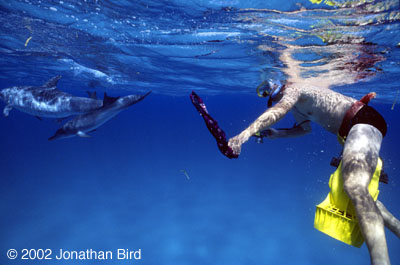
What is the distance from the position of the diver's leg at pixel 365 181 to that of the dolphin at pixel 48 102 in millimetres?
6732

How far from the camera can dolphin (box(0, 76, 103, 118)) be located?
785 cm

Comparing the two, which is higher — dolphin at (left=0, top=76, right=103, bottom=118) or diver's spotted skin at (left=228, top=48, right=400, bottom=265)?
diver's spotted skin at (left=228, top=48, right=400, bottom=265)

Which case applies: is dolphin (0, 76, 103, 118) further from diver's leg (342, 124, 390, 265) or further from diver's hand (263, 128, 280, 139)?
diver's leg (342, 124, 390, 265)

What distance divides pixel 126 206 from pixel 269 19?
57.0ft

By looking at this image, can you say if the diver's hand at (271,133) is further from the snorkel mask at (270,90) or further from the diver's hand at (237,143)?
the diver's hand at (237,143)

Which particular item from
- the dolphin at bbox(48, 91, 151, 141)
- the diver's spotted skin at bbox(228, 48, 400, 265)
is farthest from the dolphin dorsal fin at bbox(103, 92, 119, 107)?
the diver's spotted skin at bbox(228, 48, 400, 265)

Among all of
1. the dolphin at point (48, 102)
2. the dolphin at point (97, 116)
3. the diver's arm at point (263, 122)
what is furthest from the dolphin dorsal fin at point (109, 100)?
the diver's arm at point (263, 122)

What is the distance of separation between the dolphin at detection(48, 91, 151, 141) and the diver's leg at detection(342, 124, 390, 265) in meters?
5.29

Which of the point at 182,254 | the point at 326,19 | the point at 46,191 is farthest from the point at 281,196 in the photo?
the point at 46,191

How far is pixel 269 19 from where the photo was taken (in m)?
7.81

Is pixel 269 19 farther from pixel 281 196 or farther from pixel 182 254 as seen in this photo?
pixel 281 196

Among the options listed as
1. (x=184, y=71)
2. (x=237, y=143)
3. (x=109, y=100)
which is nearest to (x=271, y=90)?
(x=237, y=143)

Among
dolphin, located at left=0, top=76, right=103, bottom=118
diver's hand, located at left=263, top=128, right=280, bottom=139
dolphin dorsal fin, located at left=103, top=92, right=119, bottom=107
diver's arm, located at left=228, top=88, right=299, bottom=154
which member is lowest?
dolphin, located at left=0, top=76, right=103, bottom=118

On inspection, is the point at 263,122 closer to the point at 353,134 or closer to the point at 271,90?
the point at 353,134
